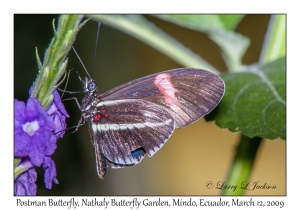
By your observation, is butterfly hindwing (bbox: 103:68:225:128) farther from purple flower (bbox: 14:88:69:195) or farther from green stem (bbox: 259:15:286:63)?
green stem (bbox: 259:15:286:63)

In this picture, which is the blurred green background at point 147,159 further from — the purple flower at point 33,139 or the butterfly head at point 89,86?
the purple flower at point 33,139

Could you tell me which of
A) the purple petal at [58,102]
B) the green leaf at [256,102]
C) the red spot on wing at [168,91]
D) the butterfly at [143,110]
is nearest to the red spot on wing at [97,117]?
the butterfly at [143,110]

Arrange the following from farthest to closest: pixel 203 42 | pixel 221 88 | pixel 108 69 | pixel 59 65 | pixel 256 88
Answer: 1. pixel 108 69
2. pixel 203 42
3. pixel 256 88
4. pixel 221 88
5. pixel 59 65

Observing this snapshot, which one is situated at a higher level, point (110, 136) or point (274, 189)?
point (110, 136)

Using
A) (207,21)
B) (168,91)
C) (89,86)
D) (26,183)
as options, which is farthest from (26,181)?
(207,21)

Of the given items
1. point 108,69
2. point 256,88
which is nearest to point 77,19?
point 256,88

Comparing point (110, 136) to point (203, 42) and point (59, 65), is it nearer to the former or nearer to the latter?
point (59, 65)

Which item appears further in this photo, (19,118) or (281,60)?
(281,60)

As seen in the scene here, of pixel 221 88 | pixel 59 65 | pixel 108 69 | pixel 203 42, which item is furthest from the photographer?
pixel 108 69
